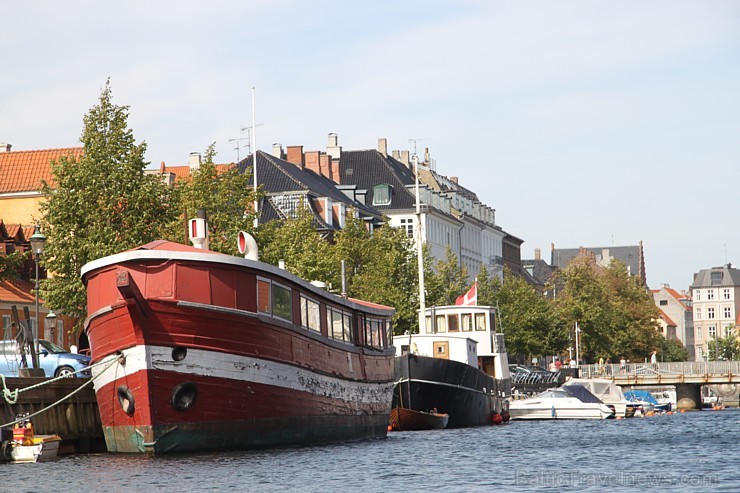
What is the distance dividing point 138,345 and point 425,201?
292 feet

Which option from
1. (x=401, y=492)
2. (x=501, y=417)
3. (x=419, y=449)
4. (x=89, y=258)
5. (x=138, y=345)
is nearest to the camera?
(x=401, y=492)

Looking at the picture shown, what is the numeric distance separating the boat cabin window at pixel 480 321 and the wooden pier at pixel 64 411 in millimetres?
25713

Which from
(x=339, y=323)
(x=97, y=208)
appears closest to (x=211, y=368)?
(x=339, y=323)

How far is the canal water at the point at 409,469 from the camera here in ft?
79.9

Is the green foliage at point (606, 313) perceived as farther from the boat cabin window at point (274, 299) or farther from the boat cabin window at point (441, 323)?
the boat cabin window at point (274, 299)

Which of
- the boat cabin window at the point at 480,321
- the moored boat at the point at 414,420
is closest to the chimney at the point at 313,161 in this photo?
the boat cabin window at the point at 480,321

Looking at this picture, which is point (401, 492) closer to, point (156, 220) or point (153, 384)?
point (153, 384)

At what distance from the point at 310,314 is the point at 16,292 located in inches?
1028

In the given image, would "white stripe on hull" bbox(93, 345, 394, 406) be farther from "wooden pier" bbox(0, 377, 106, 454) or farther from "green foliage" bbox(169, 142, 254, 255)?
"green foliage" bbox(169, 142, 254, 255)

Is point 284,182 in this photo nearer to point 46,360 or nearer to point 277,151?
point 277,151

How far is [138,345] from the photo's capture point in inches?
1125

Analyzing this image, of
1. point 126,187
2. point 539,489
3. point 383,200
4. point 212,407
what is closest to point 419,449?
point 212,407

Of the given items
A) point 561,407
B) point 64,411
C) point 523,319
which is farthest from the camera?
point 523,319

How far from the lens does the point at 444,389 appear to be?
50.1 metres
